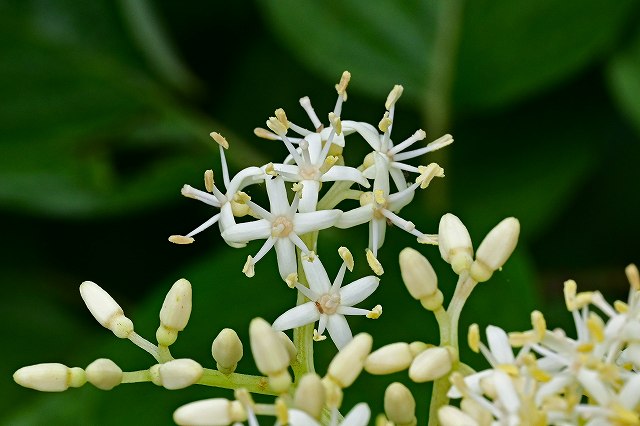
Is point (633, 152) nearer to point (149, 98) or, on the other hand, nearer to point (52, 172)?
point (149, 98)

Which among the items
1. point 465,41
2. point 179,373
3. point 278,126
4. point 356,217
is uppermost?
point 465,41

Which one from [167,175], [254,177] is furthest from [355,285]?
[167,175]

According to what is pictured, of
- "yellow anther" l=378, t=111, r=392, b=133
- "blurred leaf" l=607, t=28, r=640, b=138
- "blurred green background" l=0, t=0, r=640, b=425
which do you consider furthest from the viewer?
"blurred green background" l=0, t=0, r=640, b=425

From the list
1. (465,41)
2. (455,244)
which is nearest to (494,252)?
(455,244)

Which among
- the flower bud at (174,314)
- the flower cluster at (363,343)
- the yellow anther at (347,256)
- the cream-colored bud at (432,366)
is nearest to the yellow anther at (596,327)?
the flower cluster at (363,343)

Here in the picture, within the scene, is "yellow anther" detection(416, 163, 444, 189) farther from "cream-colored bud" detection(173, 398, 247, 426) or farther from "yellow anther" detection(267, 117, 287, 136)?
"cream-colored bud" detection(173, 398, 247, 426)

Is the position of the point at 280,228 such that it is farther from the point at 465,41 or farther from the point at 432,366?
the point at 465,41

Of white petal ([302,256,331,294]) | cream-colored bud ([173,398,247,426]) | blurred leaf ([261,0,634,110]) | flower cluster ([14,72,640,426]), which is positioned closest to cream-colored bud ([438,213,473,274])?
flower cluster ([14,72,640,426])
